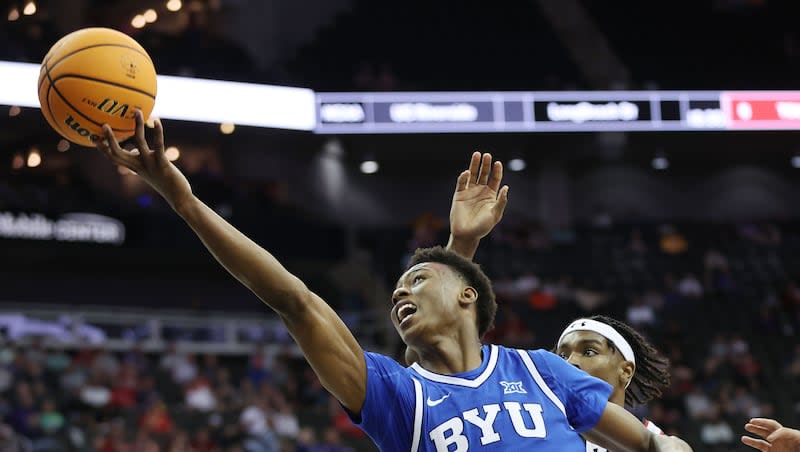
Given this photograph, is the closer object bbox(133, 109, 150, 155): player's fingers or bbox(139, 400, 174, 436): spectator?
bbox(133, 109, 150, 155): player's fingers

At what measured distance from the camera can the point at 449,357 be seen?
133 inches

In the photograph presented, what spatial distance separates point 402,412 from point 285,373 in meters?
11.8

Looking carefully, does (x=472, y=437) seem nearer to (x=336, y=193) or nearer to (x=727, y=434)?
(x=727, y=434)

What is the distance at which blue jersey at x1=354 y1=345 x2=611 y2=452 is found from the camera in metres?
3.15

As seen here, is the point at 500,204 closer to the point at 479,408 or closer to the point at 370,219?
the point at 479,408

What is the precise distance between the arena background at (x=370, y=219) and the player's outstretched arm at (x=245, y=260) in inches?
326

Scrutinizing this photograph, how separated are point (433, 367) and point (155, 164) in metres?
1.08

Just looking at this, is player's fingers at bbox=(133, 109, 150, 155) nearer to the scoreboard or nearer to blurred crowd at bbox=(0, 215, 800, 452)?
blurred crowd at bbox=(0, 215, 800, 452)

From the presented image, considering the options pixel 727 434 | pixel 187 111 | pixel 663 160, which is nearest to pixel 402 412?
pixel 727 434

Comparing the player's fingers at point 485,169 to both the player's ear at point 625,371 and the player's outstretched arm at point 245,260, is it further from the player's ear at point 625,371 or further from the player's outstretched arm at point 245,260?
the player's outstretched arm at point 245,260

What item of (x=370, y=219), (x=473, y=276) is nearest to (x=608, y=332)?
(x=473, y=276)

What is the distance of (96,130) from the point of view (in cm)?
318

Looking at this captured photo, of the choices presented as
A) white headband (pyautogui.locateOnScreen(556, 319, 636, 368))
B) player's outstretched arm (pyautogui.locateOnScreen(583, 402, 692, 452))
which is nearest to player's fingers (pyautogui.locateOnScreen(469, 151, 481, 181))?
white headband (pyautogui.locateOnScreen(556, 319, 636, 368))

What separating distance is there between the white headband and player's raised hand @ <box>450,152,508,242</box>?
0.61 metres
